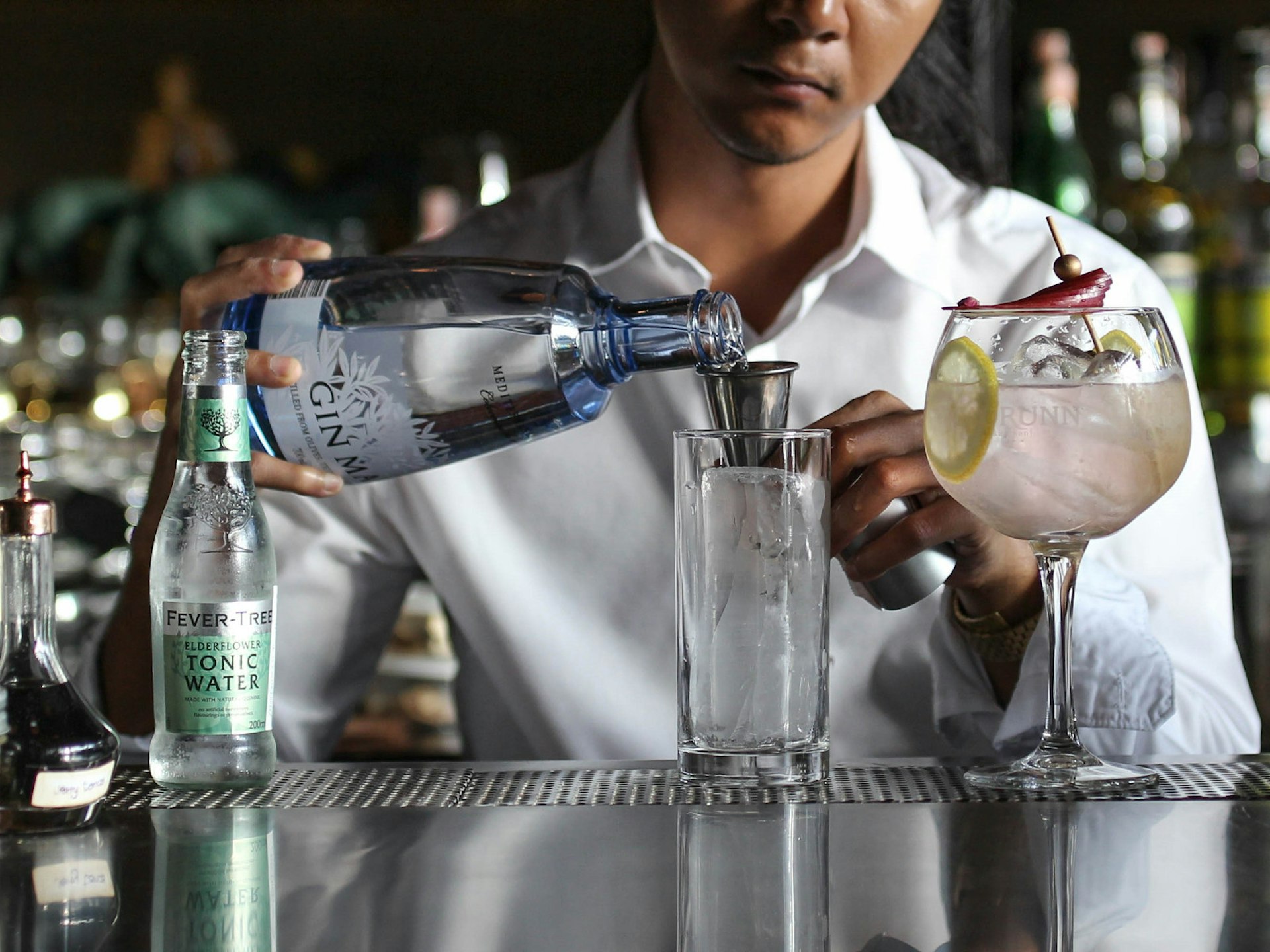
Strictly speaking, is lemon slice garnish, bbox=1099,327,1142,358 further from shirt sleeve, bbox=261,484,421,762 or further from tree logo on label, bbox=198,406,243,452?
shirt sleeve, bbox=261,484,421,762

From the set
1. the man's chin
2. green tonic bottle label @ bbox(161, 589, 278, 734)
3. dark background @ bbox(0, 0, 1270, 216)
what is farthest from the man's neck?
dark background @ bbox(0, 0, 1270, 216)

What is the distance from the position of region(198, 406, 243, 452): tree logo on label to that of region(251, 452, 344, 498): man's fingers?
0.13 metres

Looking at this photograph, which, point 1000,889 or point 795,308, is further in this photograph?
point 795,308

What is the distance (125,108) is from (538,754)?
1727mm

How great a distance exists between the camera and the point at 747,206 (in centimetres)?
130

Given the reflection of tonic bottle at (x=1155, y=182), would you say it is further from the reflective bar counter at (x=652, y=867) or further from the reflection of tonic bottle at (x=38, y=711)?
the reflection of tonic bottle at (x=38, y=711)

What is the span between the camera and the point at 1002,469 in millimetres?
675

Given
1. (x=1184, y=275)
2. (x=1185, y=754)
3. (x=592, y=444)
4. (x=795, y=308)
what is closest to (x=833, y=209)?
(x=795, y=308)

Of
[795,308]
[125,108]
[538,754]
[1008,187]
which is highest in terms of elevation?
[125,108]

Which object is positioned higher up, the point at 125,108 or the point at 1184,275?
the point at 125,108

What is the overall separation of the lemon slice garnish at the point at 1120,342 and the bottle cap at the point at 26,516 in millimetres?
453

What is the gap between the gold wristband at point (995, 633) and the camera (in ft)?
3.08

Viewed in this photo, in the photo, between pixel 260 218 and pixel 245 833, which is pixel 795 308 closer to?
pixel 245 833

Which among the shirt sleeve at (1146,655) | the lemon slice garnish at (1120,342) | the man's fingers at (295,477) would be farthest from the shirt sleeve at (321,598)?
the lemon slice garnish at (1120,342)
